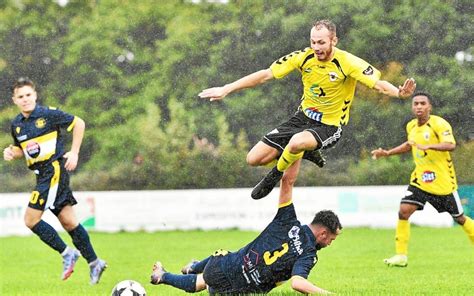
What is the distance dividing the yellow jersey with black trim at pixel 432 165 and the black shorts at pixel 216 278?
14.3 ft

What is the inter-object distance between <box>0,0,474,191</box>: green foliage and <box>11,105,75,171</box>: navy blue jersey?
1439cm

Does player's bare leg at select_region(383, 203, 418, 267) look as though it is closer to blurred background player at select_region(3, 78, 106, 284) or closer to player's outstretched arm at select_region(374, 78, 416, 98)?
player's outstretched arm at select_region(374, 78, 416, 98)

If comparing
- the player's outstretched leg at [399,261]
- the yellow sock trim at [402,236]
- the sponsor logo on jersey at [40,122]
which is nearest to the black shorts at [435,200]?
the yellow sock trim at [402,236]

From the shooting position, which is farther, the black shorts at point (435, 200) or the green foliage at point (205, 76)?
the green foliage at point (205, 76)

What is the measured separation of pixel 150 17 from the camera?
2719 cm

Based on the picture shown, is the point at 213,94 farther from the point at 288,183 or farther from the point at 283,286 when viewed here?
the point at 283,286

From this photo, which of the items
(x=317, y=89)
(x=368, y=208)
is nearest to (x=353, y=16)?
(x=368, y=208)

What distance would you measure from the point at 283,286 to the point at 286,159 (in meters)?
1.60

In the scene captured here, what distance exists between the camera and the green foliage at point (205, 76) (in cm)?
2306

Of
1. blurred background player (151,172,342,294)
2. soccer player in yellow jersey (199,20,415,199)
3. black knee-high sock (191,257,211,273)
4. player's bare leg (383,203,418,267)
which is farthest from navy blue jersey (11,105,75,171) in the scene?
player's bare leg (383,203,418,267)

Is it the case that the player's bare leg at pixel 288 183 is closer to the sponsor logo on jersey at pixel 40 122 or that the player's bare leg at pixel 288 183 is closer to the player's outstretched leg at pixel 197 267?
the player's outstretched leg at pixel 197 267

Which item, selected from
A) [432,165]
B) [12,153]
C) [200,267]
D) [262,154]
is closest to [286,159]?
[262,154]

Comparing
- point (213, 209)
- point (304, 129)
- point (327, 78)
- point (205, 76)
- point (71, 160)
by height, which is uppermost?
point (327, 78)

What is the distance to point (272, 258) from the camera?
22.8ft
